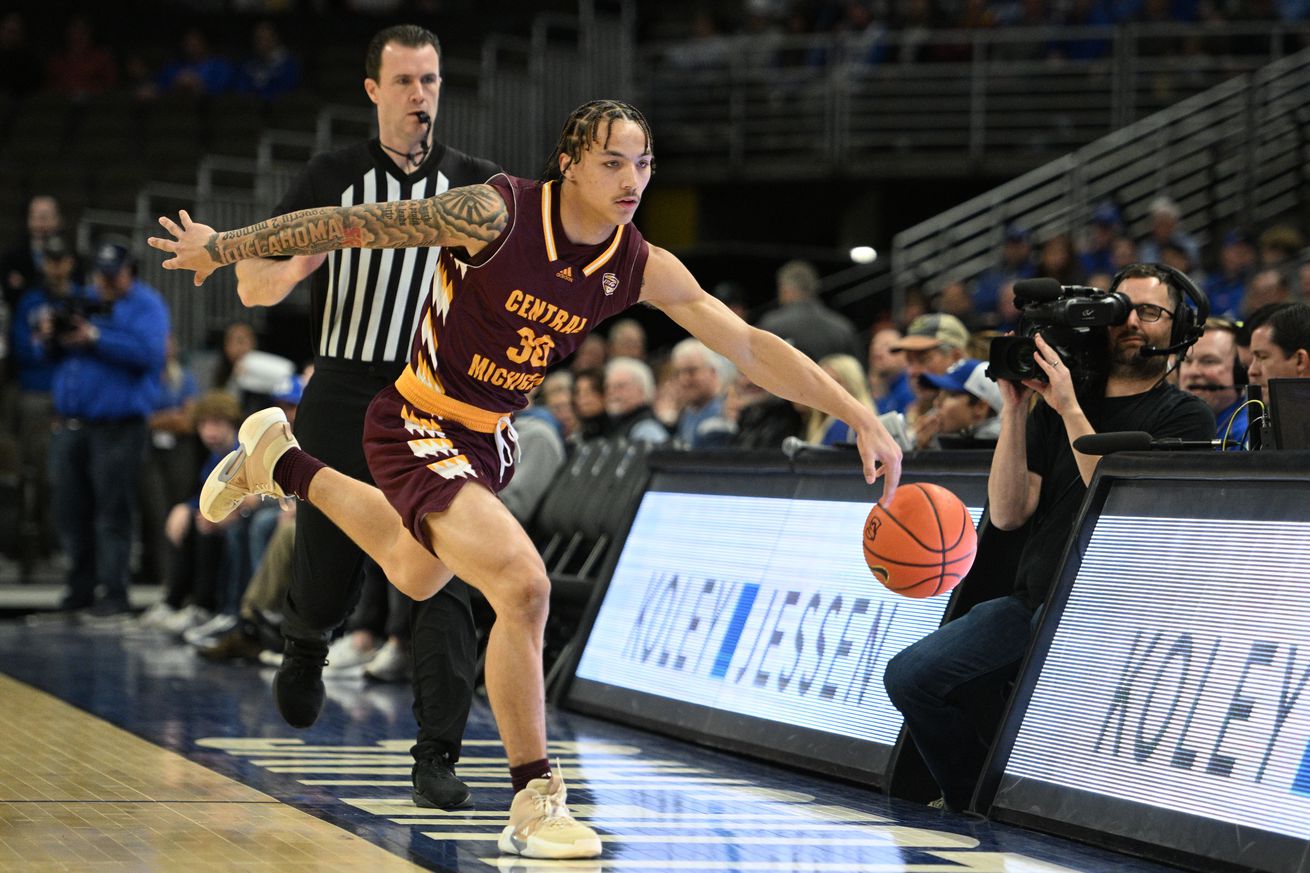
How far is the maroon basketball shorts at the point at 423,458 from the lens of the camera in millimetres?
4734

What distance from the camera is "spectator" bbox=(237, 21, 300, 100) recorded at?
1978 centimetres

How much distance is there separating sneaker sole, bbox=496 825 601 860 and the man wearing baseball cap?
3.50 metres

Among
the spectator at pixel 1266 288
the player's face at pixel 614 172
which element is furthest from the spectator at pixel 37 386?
the player's face at pixel 614 172

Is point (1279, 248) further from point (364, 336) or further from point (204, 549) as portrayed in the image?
point (364, 336)

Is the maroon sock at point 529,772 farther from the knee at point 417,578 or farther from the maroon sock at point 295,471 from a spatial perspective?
the maroon sock at point 295,471

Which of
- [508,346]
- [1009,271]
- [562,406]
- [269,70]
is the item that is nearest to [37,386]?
[562,406]

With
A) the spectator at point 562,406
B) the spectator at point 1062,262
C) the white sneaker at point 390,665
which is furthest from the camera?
the spectator at point 1062,262

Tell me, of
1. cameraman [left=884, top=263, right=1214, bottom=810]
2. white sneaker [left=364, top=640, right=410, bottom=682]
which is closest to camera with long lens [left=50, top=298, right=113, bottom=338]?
white sneaker [left=364, top=640, right=410, bottom=682]

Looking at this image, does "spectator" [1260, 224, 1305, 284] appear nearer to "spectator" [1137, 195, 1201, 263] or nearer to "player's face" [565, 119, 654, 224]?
"spectator" [1137, 195, 1201, 263]

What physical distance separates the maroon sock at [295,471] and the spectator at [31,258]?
8.17 metres

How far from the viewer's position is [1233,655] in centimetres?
463

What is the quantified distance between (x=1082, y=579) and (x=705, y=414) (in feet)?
15.8

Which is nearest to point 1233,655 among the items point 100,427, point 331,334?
point 331,334

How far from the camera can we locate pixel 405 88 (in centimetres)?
569
